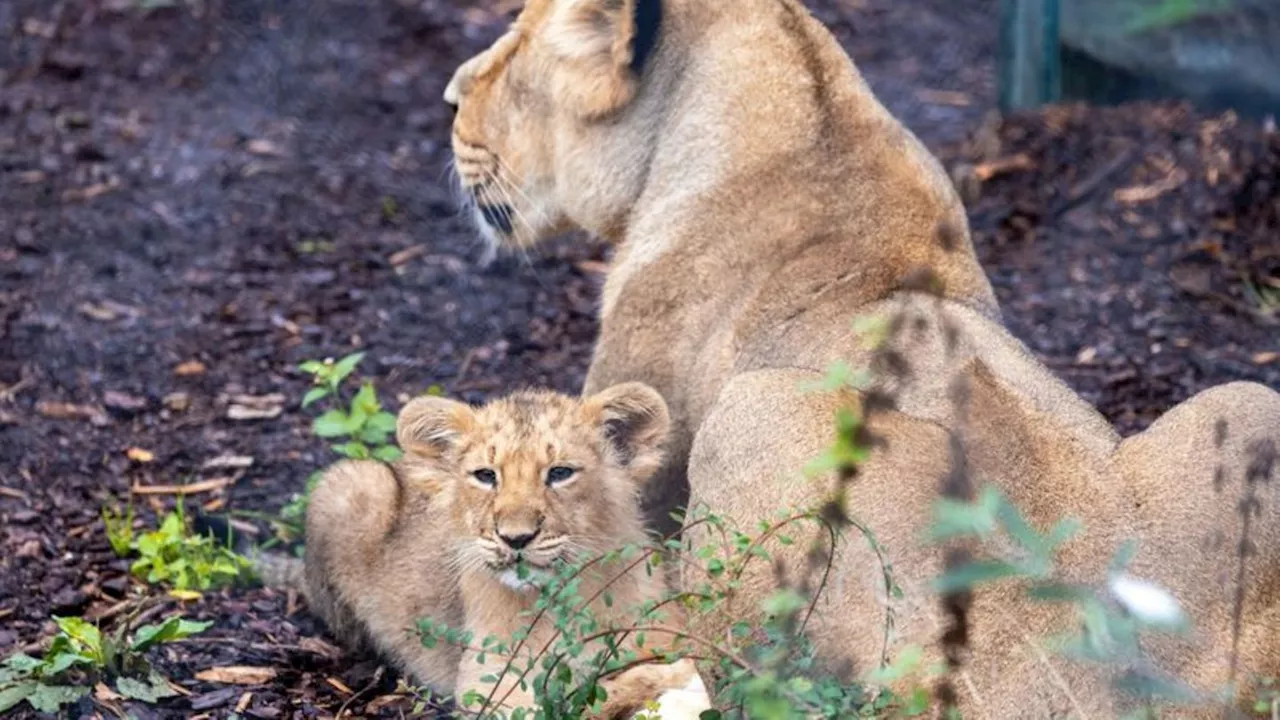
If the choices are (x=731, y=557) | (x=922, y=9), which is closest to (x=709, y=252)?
(x=731, y=557)

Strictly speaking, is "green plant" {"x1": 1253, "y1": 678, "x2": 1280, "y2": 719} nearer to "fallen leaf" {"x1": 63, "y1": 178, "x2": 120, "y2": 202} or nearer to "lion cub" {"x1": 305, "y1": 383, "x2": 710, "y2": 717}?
"lion cub" {"x1": 305, "y1": 383, "x2": 710, "y2": 717}

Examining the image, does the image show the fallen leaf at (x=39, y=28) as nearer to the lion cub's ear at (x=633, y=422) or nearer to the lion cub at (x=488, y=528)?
the lion cub at (x=488, y=528)

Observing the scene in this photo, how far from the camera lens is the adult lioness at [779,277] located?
12.4ft

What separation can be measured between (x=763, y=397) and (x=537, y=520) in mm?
663

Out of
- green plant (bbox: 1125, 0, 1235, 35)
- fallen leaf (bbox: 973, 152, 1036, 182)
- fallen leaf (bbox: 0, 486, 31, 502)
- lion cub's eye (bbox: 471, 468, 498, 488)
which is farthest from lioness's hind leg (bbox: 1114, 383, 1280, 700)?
green plant (bbox: 1125, 0, 1235, 35)

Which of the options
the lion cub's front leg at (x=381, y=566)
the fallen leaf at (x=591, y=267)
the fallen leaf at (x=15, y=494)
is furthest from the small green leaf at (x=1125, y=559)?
the fallen leaf at (x=591, y=267)

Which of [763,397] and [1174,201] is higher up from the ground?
[763,397]

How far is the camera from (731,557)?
397 cm

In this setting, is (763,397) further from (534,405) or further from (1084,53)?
(1084,53)

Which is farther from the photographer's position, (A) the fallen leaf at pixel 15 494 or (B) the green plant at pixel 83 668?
(A) the fallen leaf at pixel 15 494

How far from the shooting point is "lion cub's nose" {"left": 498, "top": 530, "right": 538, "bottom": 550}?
444cm

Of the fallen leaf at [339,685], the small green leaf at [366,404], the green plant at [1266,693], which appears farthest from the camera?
the small green leaf at [366,404]

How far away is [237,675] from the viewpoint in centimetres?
491

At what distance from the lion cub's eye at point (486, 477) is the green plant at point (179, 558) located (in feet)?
3.31
